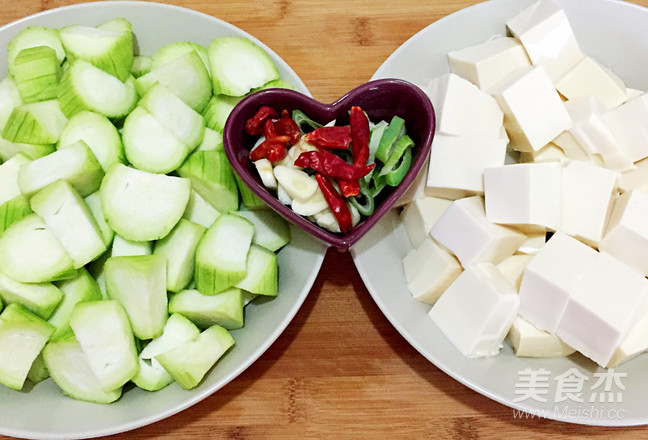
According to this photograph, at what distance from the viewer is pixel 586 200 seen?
54.5 inches

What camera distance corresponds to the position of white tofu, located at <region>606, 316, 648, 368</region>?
4.24 ft

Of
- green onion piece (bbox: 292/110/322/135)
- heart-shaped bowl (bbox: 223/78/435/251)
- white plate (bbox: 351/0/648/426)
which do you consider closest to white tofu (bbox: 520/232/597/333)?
white plate (bbox: 351/0/648/426)

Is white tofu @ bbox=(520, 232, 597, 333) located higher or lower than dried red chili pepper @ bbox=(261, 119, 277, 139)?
lower

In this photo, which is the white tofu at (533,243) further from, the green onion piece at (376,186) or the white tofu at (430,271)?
the green onion piece at (376,186)

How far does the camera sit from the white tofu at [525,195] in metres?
1.35

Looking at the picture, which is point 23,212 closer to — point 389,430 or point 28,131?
point 28,131

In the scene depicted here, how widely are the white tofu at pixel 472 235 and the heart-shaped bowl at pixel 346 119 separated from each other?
164 millimetres

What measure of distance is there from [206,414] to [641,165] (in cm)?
131

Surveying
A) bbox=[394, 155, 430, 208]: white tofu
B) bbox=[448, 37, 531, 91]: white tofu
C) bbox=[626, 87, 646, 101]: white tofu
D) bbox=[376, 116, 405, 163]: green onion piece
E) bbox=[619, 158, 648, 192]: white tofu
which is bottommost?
bbox=[394, 155, 430, 208]: white tofu

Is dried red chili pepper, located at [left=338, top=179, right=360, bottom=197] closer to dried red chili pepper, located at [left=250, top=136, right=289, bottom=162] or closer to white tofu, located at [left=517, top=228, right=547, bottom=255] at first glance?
dried red chili pepper, located at [left=250, top=136, right=289, bottom=162]

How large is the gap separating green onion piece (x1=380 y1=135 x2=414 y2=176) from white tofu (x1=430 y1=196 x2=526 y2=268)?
0.19 m

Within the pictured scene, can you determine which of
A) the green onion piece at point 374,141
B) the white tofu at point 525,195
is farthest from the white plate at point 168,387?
the white tofu at point 525,195

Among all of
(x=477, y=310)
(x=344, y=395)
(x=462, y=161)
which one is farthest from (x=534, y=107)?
(x=344, y=395)

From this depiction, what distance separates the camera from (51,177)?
1258mm
